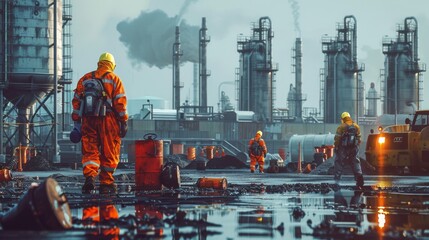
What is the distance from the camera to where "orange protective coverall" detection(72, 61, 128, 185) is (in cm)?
1443

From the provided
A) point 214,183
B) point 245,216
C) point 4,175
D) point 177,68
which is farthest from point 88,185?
point 177,68

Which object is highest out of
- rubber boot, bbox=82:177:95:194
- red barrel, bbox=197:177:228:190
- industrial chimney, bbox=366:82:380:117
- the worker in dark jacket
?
industrial chimney, bbox=366:82:380:117

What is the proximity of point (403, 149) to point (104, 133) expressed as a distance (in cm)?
1810

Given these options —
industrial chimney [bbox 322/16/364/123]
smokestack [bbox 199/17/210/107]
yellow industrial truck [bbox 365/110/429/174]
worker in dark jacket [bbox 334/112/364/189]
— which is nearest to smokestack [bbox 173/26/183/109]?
smokestack [bbox 199/17/210/107]

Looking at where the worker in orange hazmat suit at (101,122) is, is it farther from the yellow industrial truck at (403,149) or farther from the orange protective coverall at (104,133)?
the yellow industrial truck at (403,149)

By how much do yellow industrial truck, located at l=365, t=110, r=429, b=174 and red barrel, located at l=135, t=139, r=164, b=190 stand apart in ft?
49.0

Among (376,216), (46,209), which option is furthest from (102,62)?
(46,209)

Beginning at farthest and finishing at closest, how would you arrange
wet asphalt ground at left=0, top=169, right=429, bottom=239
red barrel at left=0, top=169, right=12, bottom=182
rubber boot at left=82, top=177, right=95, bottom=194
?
red barrel at left=0, top=169, right=12, bottom=182, rubber boot at left=82, top=177, right=95, bottom=194, wet asphalt ground at left=0, top=169, right=429, bottom=239

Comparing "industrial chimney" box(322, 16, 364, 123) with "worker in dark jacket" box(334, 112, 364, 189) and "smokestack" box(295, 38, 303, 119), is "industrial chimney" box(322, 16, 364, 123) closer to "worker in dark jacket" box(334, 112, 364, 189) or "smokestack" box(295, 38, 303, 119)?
"smokestack" box(295, 38, 303, 119)

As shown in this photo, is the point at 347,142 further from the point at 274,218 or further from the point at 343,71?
the point at 343,71

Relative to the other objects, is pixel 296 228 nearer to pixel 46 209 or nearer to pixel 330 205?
pixel 46 209

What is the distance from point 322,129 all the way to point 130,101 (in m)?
76.0

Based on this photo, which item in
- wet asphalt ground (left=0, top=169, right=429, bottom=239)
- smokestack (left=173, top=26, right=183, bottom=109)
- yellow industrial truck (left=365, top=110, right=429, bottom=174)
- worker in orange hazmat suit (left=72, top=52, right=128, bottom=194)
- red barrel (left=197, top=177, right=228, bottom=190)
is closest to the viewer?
wet asphalt ground (left=0, top=169, right=429, bottom=239)

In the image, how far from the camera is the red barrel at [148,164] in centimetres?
1634
